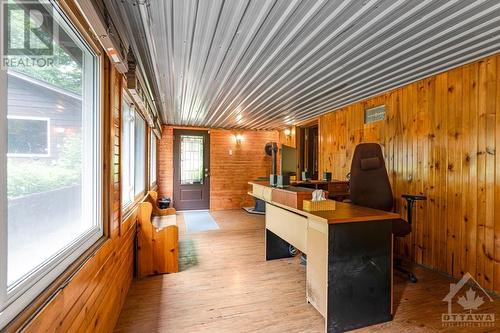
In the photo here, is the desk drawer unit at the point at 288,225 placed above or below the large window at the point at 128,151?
below

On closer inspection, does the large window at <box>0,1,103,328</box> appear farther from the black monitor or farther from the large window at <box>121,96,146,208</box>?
the black monitor

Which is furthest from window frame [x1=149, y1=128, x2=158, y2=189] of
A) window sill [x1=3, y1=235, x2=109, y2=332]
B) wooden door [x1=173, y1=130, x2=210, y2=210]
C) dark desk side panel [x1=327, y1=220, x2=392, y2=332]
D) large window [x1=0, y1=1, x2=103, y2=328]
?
dark desk side panel [x1=327, y1=220, x2=392, y2=332]

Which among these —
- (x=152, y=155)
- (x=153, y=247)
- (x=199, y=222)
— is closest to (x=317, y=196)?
(x=153, y=247)

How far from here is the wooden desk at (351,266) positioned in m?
1.71

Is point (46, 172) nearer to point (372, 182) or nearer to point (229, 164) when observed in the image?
point (372, 182)

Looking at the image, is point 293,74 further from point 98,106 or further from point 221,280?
point 221,280

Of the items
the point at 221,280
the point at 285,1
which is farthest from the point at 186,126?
the point at 285,1

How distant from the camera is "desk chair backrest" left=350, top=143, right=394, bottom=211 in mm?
2549

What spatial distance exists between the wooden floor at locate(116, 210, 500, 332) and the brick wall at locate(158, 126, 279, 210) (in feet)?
11.4

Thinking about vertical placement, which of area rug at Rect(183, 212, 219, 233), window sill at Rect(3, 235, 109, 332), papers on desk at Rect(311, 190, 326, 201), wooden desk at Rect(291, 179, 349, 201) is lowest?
area rug at Rect(183, 212, 219, 233)

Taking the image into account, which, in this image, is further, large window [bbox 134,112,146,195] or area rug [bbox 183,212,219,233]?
area rug [bbox 183,212,219,233]

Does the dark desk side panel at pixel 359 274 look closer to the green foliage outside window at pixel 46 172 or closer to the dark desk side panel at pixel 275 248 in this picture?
the dark desk side panel at pixel 275 248

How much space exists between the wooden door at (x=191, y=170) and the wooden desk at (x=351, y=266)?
5.03 meters

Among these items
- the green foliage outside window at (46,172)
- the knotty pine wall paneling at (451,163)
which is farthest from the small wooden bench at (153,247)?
the knotty pine wall paneling at (451,163)
